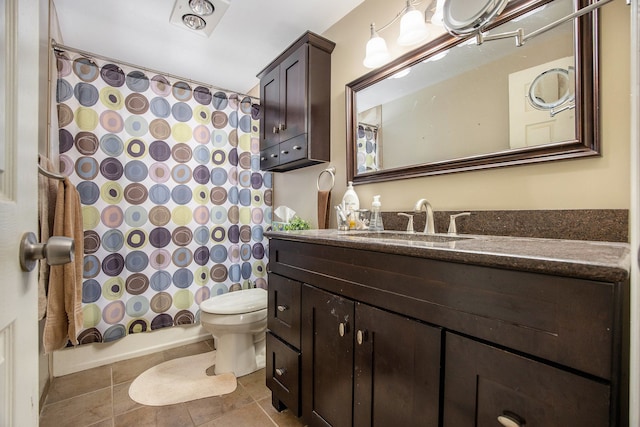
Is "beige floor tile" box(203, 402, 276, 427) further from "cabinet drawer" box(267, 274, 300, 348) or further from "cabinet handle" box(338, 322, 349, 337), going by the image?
"cabinet handle" box(338, 322, 349, 337)

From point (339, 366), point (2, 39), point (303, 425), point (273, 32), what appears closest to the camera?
point (2, 39)

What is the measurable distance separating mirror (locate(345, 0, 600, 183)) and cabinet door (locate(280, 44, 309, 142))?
39cm

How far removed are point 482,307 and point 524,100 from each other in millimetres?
874

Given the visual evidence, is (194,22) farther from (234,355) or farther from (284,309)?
(234,355)

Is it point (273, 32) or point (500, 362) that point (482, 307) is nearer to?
point (500, 362)

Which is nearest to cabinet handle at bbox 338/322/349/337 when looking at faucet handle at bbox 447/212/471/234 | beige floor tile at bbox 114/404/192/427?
faucet handle at bbox 447/212/471/234

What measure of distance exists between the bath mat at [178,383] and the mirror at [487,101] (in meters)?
1.61

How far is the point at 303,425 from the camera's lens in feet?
4.77

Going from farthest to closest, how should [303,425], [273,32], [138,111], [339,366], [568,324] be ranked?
[138,111], [273,32], [303,425], [339,366], [568,324]

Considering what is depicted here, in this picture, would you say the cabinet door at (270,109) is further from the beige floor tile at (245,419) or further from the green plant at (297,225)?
the beige floor tile at (245,419)

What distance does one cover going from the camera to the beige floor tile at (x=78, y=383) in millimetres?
1713

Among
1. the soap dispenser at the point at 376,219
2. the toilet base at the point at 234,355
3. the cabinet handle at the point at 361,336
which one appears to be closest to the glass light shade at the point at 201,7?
the soap dispenser at the point at 376,219

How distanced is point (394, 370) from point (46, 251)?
923 mm

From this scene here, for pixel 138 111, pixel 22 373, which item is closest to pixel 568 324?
pixel 22 373
